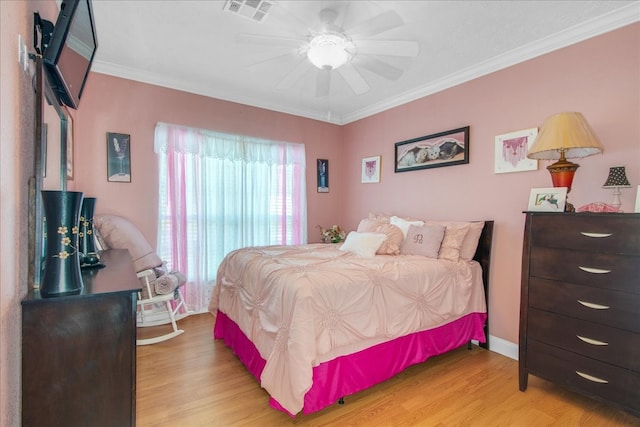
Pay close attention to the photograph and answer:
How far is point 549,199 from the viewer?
2012mm

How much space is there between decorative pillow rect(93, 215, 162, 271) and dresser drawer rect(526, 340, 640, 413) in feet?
10.2

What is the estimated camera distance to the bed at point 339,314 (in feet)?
5.53

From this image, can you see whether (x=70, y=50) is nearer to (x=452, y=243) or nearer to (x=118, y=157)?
(x=118, y=157)

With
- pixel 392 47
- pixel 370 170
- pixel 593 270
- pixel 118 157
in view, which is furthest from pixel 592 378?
pixel 118 157

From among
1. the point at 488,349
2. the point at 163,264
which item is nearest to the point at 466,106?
the point at 488,349

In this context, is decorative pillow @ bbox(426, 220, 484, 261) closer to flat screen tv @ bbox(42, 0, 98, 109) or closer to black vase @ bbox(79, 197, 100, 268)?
black vase @ bbox(79, 197, 100, 268)

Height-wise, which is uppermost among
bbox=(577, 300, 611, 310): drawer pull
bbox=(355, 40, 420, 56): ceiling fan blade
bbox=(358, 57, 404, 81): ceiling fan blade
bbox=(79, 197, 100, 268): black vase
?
bbox=(355, 40, 420, 56): ceiling fan blade

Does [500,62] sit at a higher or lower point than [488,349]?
higher

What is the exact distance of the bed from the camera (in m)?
1.68

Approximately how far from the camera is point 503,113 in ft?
8.73

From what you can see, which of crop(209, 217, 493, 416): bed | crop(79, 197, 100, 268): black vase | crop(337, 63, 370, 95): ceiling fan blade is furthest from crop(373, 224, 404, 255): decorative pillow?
crop(79, 197, 100, 268): black vase

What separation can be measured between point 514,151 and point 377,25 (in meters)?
1.59

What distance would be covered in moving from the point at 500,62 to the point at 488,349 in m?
2.54

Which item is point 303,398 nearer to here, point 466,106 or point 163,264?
point 163,264
